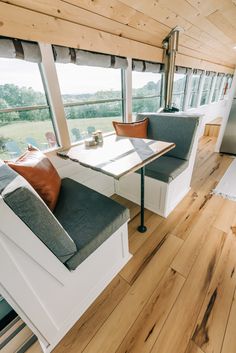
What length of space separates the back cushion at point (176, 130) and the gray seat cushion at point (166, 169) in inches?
4.7

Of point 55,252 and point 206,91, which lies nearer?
point 55,252

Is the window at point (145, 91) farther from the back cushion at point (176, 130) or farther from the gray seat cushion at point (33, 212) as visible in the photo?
the gray seat cushion at point (33, 212)

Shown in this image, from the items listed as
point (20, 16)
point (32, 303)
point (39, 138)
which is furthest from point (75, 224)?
point (20, 16)

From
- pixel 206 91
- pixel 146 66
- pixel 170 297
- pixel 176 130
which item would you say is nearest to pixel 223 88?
pixel 206 91

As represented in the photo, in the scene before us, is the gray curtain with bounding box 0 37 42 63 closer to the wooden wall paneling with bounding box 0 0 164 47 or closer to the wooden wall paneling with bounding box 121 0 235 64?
the wooden wall paneling with bounding box 0 0 164 47

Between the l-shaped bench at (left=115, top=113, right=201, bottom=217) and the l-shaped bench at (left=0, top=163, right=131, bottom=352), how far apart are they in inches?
26.7

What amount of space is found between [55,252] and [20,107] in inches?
50.6

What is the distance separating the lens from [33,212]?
645mm

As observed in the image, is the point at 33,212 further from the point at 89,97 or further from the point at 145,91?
the point at 145,91

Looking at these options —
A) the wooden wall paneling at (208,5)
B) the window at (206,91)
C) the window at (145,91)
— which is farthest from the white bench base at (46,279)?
the window at (206,91)

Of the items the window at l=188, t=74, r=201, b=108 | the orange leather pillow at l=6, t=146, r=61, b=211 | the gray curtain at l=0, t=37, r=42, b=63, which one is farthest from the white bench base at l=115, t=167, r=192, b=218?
the window at l=188, t=74, r=201, b=108

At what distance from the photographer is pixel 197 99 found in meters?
4.45

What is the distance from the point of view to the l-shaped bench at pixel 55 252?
62cm

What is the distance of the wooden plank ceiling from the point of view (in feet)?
4.02
